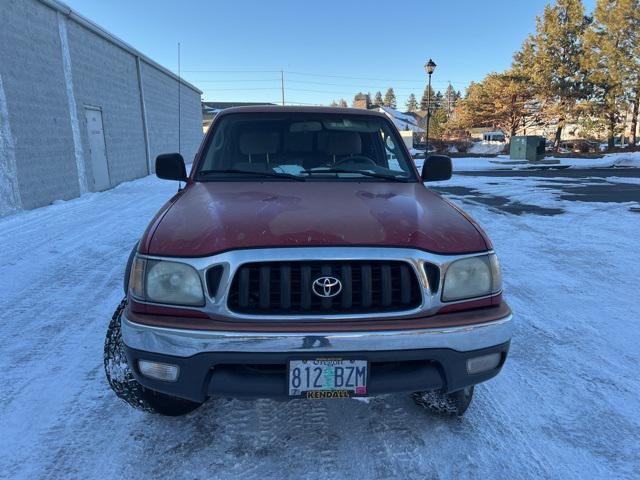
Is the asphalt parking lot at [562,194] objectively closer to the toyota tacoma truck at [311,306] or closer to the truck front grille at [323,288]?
the toyota tacoma truck at [311,306]

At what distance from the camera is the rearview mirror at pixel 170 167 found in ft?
10.5

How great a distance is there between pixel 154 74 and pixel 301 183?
19419 millimetres

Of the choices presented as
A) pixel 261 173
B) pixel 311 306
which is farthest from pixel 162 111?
pixel 311 306

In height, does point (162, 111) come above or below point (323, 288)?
above

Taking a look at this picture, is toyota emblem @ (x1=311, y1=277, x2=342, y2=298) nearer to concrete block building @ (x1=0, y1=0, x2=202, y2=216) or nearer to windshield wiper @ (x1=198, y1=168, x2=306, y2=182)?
windshield wiper @ (x1=198, y1=168, x2=306, y2=182)

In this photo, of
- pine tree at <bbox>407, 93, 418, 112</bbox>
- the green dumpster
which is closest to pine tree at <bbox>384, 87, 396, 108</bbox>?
pine tree at <bbox>407, 93, 418, 112</bbox>

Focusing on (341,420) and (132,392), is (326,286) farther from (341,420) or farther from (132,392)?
(132,392)

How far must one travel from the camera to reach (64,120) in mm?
10703

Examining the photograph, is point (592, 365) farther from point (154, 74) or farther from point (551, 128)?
point (551, 128)

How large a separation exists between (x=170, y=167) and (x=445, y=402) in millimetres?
2453

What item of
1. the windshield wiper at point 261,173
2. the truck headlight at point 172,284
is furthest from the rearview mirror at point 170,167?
the truck headlight at point 172,284

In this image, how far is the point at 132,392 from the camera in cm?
220

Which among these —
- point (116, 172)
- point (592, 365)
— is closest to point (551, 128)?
point (116, 172)

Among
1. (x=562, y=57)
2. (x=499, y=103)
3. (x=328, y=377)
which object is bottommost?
(x=328, y=377)
